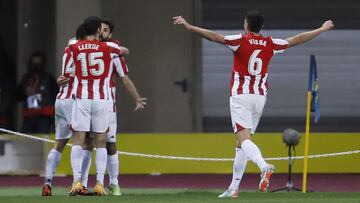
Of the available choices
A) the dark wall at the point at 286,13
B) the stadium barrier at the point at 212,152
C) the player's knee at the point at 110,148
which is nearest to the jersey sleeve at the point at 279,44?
the player's knee at the point at 110,148

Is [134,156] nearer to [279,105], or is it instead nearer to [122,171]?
[122,171]

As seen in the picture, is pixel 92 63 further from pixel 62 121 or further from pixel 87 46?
pixel 62 121

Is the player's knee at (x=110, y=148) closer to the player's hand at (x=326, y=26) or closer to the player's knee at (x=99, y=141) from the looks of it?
the player's knee at (x=99, y=141)

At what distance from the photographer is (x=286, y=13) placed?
24.4 meters

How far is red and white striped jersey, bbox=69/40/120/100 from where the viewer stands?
15.6 metres

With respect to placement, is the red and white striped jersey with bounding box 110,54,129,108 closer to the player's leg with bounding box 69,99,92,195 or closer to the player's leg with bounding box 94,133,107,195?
the player's leg with bounding box 69,99,92,195

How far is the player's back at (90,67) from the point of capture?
51.3 ft

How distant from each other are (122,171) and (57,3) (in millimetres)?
3379

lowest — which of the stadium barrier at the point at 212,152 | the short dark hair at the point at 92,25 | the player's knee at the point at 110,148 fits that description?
the stadium barrier at the point at 212,152

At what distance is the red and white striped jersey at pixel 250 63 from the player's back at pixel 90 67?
163cm

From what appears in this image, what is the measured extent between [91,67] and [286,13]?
30.6ft

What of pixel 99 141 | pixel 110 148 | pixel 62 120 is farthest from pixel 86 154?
pixel 99 141

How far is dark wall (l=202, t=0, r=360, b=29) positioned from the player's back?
341 inches

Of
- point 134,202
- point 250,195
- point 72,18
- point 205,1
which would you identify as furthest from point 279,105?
point 134,202
